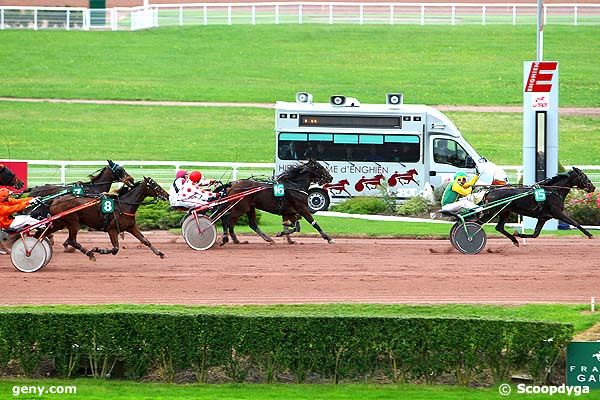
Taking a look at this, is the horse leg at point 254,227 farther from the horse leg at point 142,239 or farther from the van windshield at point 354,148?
the van windshield at point 354,148

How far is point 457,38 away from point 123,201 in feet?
110

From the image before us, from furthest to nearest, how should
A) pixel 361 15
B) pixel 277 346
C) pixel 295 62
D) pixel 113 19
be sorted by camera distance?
pixel 361 15
pixel 113 19
pixel 295 62
pixel 277 346

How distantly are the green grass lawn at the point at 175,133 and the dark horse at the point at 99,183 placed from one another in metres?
13.2

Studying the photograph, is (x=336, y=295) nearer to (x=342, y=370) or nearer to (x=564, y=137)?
(x=342, y=370)

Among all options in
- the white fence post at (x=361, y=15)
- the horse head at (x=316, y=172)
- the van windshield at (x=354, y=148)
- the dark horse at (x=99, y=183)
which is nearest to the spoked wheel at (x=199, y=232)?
the dark horse at (x=99, y=183)

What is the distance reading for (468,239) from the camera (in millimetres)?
21938

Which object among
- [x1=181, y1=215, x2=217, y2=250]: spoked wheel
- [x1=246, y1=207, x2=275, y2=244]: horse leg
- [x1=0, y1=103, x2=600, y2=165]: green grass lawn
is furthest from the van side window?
Answer: [x1=181, y1=215, x2=217, y2=250]: spoked wheel

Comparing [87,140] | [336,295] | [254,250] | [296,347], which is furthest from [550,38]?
[296,347]

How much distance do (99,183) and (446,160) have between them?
915 centimetres

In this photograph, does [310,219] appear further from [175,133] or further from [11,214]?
[175,133]

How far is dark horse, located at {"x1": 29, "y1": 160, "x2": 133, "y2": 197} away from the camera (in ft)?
72.2

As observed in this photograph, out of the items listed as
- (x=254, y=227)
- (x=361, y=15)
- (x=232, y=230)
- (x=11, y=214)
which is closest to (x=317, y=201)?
(x=232, y=230)

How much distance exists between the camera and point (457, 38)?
52656 millimetres

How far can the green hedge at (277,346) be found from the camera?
47.4 feet
